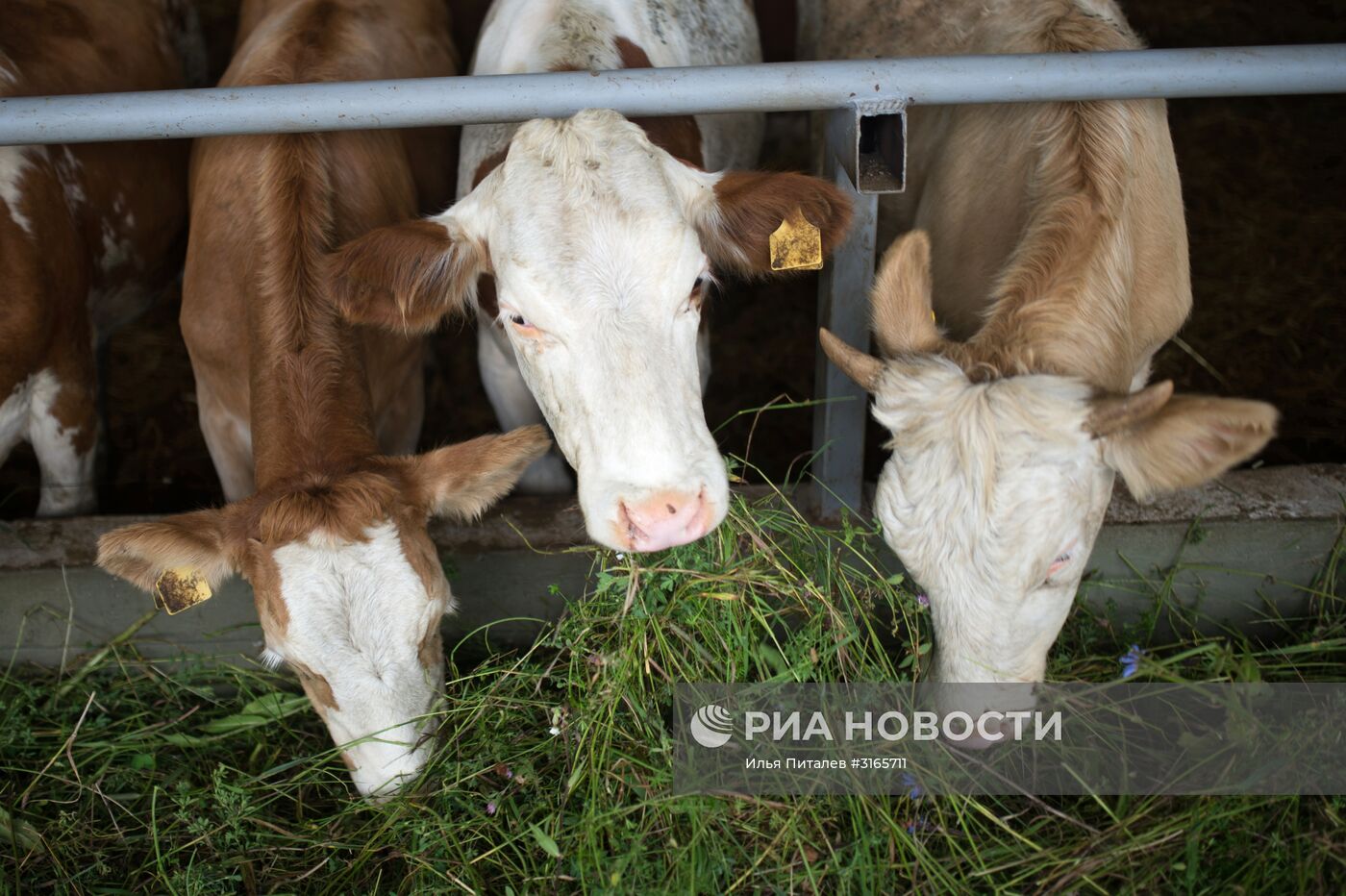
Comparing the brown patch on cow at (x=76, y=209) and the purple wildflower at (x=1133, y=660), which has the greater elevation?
the brown patch on cow at (x=76, y=209)

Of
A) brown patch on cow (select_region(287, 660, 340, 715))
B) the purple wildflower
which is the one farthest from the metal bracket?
brown patch on cow (select_region(287, 660, 340, 715))

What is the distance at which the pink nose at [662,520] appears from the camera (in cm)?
213

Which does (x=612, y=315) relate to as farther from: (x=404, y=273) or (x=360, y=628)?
(x=360, y=628)

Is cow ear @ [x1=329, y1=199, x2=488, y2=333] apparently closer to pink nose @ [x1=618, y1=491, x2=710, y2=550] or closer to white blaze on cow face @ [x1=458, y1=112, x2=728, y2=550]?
white blaze on cow face @ [x1=458, y1=112, x2=728, y2=550]

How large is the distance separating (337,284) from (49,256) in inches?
52.3

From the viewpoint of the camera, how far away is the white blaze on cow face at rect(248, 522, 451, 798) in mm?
2225

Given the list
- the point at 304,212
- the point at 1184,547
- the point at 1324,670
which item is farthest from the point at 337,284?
the point at 1324,670

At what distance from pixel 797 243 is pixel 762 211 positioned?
0.12 metres

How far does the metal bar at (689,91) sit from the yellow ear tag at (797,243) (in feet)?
0.89

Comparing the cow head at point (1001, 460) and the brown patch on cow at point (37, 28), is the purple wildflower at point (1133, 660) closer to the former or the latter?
the cow head at point (1001, 460)

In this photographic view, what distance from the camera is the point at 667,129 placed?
116 inches

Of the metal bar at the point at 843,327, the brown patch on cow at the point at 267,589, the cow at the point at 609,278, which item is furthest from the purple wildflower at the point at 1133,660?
the brown patch on cow at the point at 267,589

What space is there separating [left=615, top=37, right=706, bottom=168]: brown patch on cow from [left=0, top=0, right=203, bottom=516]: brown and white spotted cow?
72.5 inches

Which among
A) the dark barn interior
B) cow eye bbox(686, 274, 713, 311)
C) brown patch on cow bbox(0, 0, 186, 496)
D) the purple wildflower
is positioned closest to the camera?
cow eye bbox(686, 274, 713, 311)
